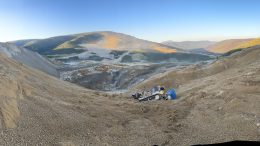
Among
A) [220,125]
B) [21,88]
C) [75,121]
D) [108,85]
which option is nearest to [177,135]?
[220,125]

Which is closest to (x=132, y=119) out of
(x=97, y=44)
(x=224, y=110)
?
(x=224, y=110)

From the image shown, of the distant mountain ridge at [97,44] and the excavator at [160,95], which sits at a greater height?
the distant mountain ridge at [97,44]

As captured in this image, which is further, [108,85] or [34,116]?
[108,85]

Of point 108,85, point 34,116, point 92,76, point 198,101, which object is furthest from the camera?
point 92,76

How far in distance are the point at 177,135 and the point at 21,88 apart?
990 cm

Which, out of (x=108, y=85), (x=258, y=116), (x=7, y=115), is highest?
(x=7, y=115)

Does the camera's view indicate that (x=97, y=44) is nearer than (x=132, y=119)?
No

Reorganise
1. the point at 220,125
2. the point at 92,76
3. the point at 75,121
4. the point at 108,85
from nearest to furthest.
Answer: the point at 75,121 → the point at 220,125 → the point at 108,85 → the point at 92,76

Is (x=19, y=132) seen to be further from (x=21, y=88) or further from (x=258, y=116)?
(x=258, y=116)

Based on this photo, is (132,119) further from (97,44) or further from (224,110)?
(97,44)

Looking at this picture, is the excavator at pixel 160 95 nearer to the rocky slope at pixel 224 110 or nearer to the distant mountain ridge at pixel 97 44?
the rocky slope at pixel 224 110

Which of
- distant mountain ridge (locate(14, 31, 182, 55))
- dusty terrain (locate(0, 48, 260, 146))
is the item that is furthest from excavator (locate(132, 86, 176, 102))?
distant mountain ridge (locate(14, 31, 182, 55))

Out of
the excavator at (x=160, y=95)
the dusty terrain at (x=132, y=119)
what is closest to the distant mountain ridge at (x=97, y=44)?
the excavator at (x=160, y=95)

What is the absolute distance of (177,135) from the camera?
17391mm
